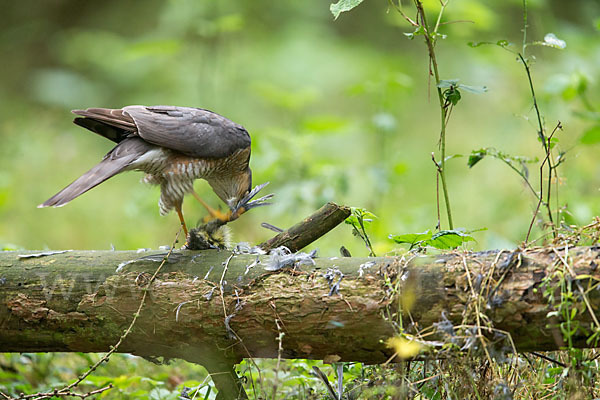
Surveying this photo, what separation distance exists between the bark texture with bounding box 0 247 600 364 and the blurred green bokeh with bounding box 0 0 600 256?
5.81 feet

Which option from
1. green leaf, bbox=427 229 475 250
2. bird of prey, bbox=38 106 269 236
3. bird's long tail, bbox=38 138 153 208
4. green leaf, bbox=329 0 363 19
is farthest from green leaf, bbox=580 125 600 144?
bird's long tail, bbox=38 138 153 208

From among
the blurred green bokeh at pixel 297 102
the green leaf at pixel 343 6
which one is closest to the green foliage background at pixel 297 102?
the blurred green bokeh at pixel 297 102

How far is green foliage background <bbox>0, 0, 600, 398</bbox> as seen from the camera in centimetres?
504

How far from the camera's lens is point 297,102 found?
5.19 meters

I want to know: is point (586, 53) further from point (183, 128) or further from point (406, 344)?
point (406, 344)

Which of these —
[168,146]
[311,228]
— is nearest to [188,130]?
[168,146]

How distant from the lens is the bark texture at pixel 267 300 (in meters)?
1.87

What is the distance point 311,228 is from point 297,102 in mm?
2929

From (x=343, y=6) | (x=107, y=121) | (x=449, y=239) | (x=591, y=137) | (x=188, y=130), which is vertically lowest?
(x=591, y=137)

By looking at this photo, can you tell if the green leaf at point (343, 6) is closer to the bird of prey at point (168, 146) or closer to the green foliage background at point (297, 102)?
the bird of prey at point (168, 146)

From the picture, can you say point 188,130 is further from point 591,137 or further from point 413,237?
point 591,137

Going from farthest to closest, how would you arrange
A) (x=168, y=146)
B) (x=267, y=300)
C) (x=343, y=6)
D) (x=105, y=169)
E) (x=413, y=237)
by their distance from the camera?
(x=168, y=146)
(x=105, y=169)
(x=343, y=6)
(x=413, y=237)
(x=267, y=300)

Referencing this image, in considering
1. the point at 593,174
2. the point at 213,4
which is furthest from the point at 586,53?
the point at 213,4

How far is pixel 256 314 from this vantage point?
6.82ft
